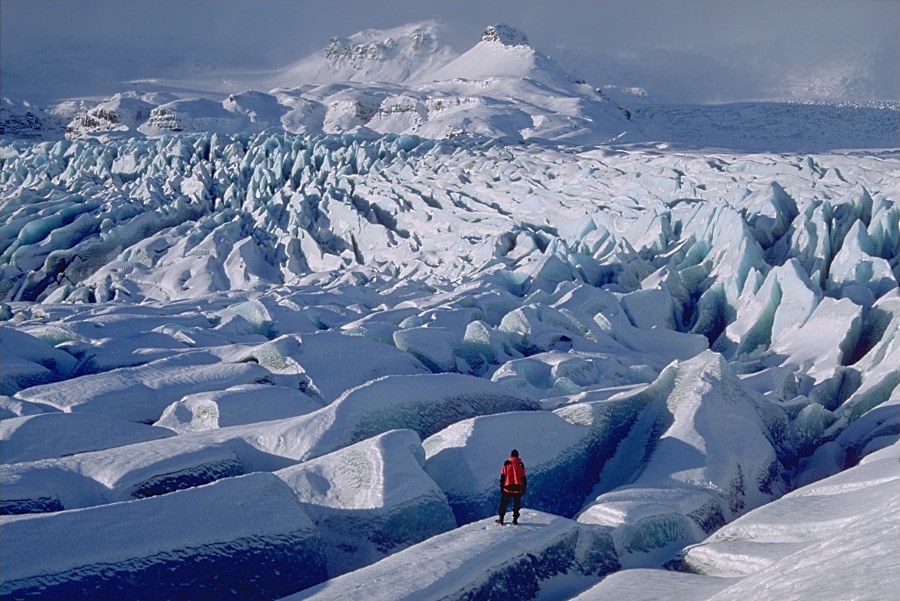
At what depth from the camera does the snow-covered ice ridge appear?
13.0 feet

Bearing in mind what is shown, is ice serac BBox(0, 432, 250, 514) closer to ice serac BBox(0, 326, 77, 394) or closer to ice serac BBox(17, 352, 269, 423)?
ice serac BBox(17, 352, 269, 423)

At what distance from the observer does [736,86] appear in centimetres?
6912

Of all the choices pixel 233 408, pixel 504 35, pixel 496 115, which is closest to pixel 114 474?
Answer: pixel 233 408

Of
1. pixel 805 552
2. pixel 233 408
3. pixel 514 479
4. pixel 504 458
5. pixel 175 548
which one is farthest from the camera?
pixel 233 408

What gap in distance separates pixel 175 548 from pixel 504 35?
6667 cm

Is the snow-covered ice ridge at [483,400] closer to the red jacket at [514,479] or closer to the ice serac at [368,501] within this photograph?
the ice serac at [368,501]

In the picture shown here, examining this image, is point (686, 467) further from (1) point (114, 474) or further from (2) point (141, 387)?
(2) point (141, 387)

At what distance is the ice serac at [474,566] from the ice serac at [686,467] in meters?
0.45

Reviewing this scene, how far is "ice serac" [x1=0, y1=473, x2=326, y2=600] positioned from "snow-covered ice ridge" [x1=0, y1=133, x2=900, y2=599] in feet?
0.04

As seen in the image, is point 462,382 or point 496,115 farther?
point 496,115

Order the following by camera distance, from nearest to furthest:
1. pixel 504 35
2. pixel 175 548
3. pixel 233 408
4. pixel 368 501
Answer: pixel 175 548 < pixel 368 501 < pixel 233 408 < pixel 504 35

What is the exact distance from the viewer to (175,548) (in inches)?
150

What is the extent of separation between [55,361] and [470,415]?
3910 mm

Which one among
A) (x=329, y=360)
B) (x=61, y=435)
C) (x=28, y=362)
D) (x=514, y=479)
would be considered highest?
(x=514, y=479)
